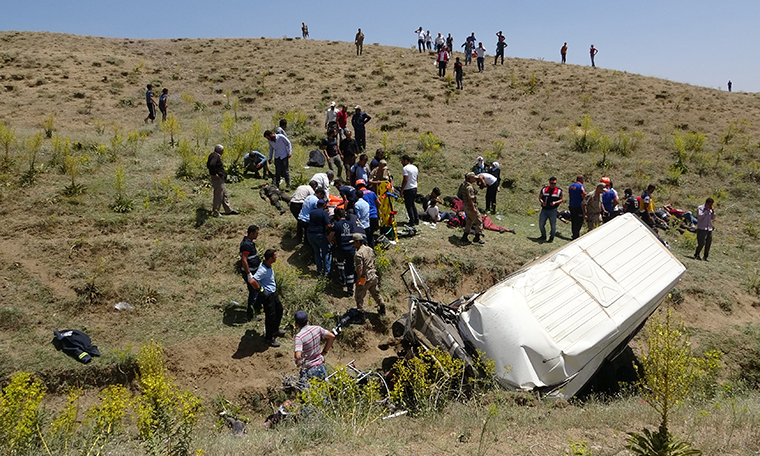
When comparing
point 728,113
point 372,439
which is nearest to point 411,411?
point 372,439

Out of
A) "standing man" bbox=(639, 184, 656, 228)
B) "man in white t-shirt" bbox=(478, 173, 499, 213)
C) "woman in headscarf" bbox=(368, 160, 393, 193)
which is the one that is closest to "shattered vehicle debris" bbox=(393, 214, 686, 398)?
"woman in headscarf" bbox=(368, 160, 393, 193)

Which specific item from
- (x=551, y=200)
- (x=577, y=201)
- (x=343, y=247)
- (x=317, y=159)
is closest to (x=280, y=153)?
(x=317, y=159)

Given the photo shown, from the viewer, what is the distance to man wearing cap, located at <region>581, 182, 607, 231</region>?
12.0m

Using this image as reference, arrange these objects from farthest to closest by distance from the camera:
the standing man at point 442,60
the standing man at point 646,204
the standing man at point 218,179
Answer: the standing man at point 442,60
the standing man at point 646,204
the standing man at point 218,179

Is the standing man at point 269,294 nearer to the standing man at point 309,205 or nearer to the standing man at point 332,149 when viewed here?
the standing man at point 309,205

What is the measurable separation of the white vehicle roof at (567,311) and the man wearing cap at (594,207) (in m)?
4.23

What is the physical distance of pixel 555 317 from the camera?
652 centimetres

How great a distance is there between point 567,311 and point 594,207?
6424 millimetres

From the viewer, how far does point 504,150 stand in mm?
19797

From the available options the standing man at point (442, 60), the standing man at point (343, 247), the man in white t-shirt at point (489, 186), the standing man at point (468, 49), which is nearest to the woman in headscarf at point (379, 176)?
the standing man at point (343, 247)

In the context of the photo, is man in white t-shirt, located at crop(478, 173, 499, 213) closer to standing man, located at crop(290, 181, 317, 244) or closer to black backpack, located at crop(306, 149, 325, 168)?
standing man, located at crop(290, 181, 317, 244)

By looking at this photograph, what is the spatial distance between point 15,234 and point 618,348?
12.1 m

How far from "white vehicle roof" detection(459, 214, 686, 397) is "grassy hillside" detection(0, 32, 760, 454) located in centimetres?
270

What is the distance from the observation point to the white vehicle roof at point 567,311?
20.3 feet
